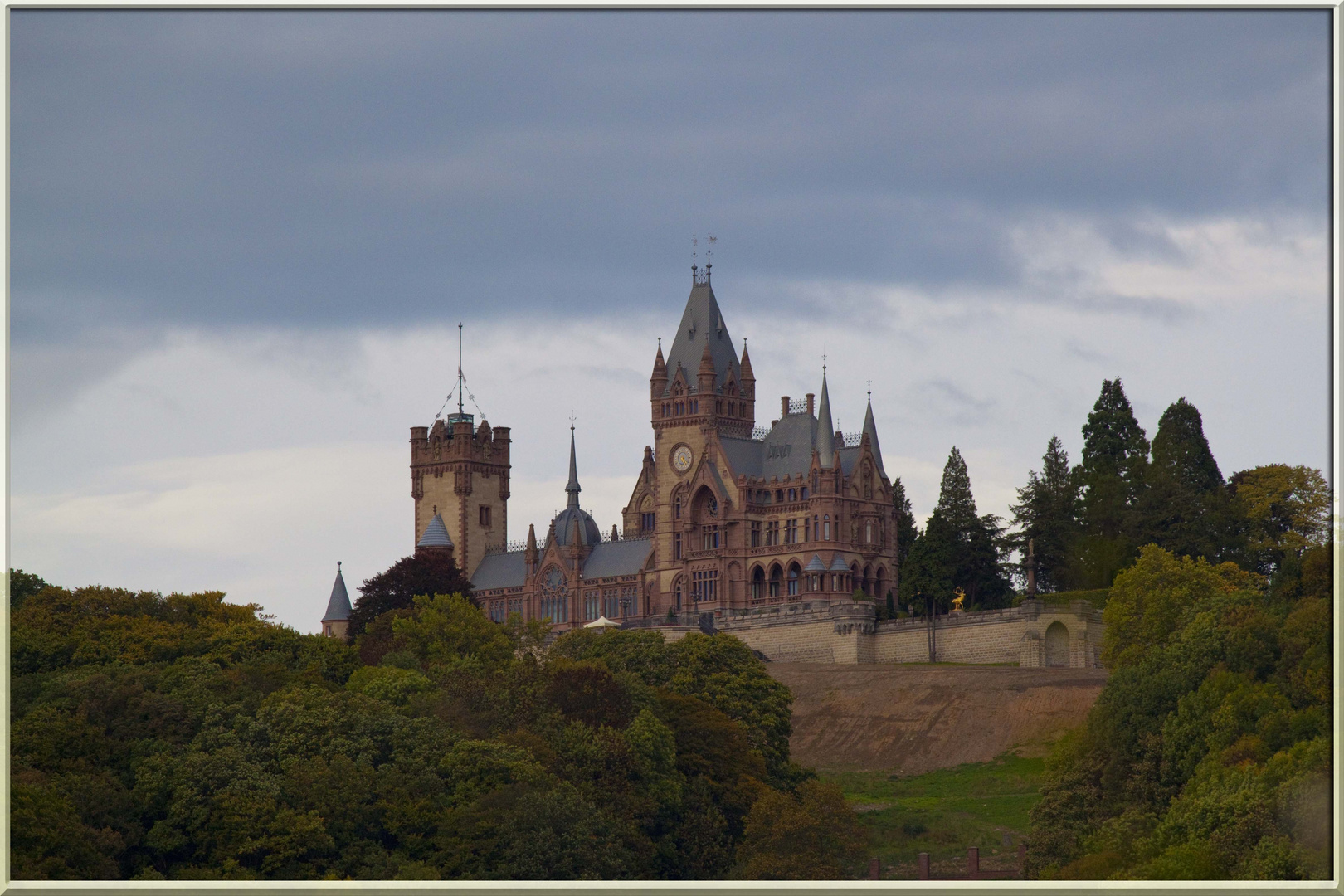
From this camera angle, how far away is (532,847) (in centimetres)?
6631

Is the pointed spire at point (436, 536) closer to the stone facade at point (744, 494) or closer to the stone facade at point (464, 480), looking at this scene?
the stone facade at point (464, 480)

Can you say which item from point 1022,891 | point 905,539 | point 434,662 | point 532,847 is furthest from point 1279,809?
point 905,539

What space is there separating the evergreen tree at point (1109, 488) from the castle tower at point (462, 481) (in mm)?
43052

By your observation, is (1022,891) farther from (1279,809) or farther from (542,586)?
(542,586)

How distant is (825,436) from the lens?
128750mm

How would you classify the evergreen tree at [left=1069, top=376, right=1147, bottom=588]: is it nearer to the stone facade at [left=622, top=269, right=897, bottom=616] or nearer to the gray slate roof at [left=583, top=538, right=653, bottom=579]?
the stone facade at [left=622, top=269, right=897, bottom=616]

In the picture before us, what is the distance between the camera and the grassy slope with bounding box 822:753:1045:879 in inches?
3260

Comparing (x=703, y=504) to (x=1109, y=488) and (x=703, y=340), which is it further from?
(x=1109, y=488)

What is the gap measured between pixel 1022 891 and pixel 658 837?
1678 cm

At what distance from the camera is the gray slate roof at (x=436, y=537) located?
14762 centimetres

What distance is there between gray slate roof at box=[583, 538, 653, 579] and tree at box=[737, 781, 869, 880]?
59350mm

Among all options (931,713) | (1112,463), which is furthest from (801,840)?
(1112,463)

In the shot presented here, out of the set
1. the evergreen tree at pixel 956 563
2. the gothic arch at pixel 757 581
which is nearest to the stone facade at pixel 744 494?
the gothic arch at pixel 757 581

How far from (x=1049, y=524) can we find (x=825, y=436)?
1394cm
